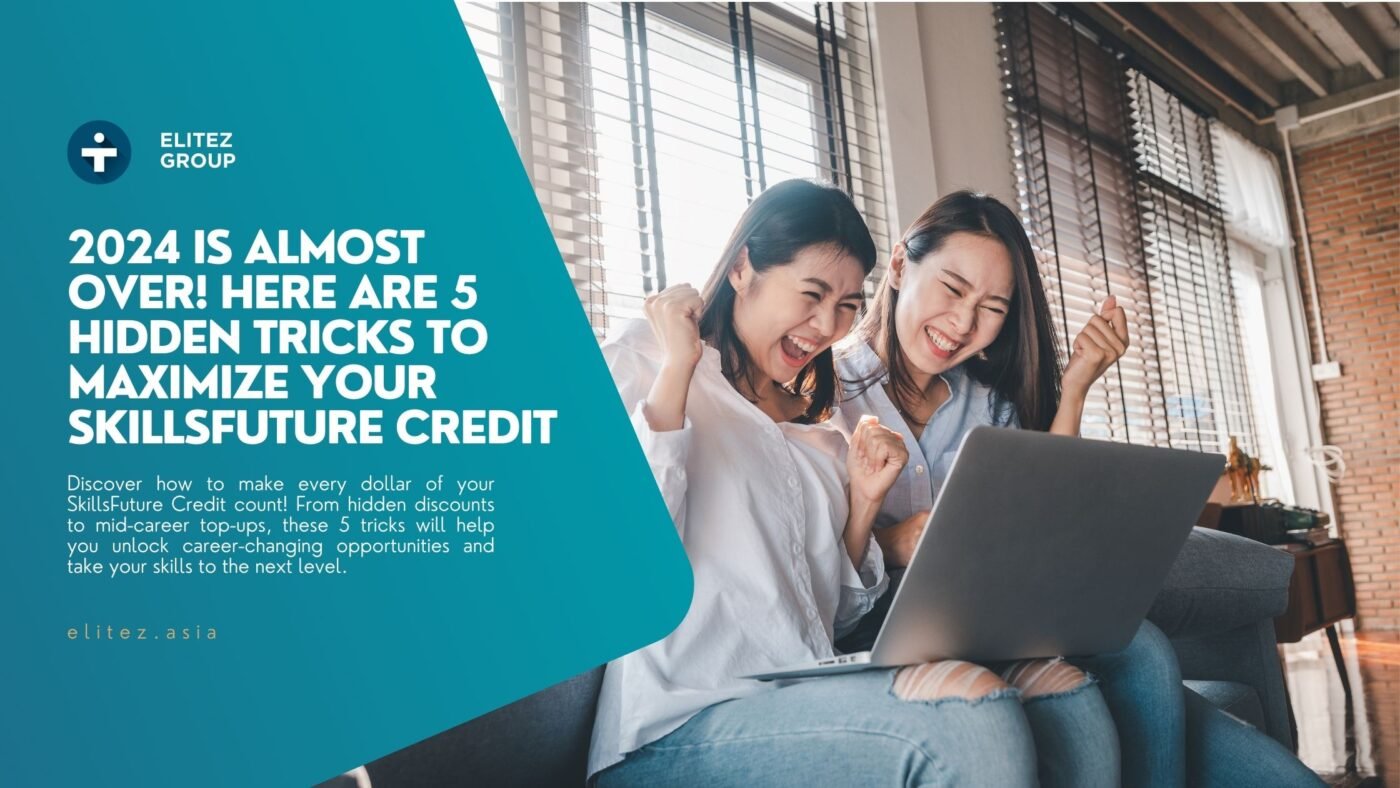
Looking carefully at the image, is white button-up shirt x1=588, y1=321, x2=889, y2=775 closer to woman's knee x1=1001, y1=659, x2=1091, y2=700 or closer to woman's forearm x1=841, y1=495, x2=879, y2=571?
woman's forearm x1=841, y1=495, x2=879, y2=571

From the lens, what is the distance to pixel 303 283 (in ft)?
5.35

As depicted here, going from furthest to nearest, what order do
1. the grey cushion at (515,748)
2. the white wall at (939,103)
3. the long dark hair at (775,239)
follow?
the white wall at (939,103), the long dark hair at (775,239), the grey cushion at (515,748)

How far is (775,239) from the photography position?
1.48 metres

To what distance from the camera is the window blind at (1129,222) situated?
13.4 feet

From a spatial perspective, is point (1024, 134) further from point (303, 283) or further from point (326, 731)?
point (326, 731)

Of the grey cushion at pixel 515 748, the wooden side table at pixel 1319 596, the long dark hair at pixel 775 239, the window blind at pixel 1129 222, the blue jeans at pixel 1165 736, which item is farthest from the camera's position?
the window blind at pixel 1129 222

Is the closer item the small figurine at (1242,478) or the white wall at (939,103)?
the white wall at (939,103)

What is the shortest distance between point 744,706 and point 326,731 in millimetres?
713

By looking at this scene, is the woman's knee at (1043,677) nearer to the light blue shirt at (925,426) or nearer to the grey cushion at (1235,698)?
the light blue shirt at (925,426)

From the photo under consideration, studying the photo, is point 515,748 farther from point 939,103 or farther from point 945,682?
point 939,103

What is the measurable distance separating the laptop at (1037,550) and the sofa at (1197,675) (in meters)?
0.28

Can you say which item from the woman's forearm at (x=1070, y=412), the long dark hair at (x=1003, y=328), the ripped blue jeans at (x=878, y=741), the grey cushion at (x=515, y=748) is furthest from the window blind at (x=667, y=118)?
the ripped blue jeans at (x=878, y=741)

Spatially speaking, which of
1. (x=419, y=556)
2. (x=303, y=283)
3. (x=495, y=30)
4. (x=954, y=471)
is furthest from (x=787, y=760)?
(x=495, y=30)

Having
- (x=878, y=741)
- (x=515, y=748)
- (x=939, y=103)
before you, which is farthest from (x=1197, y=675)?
(x=939, y=103)
